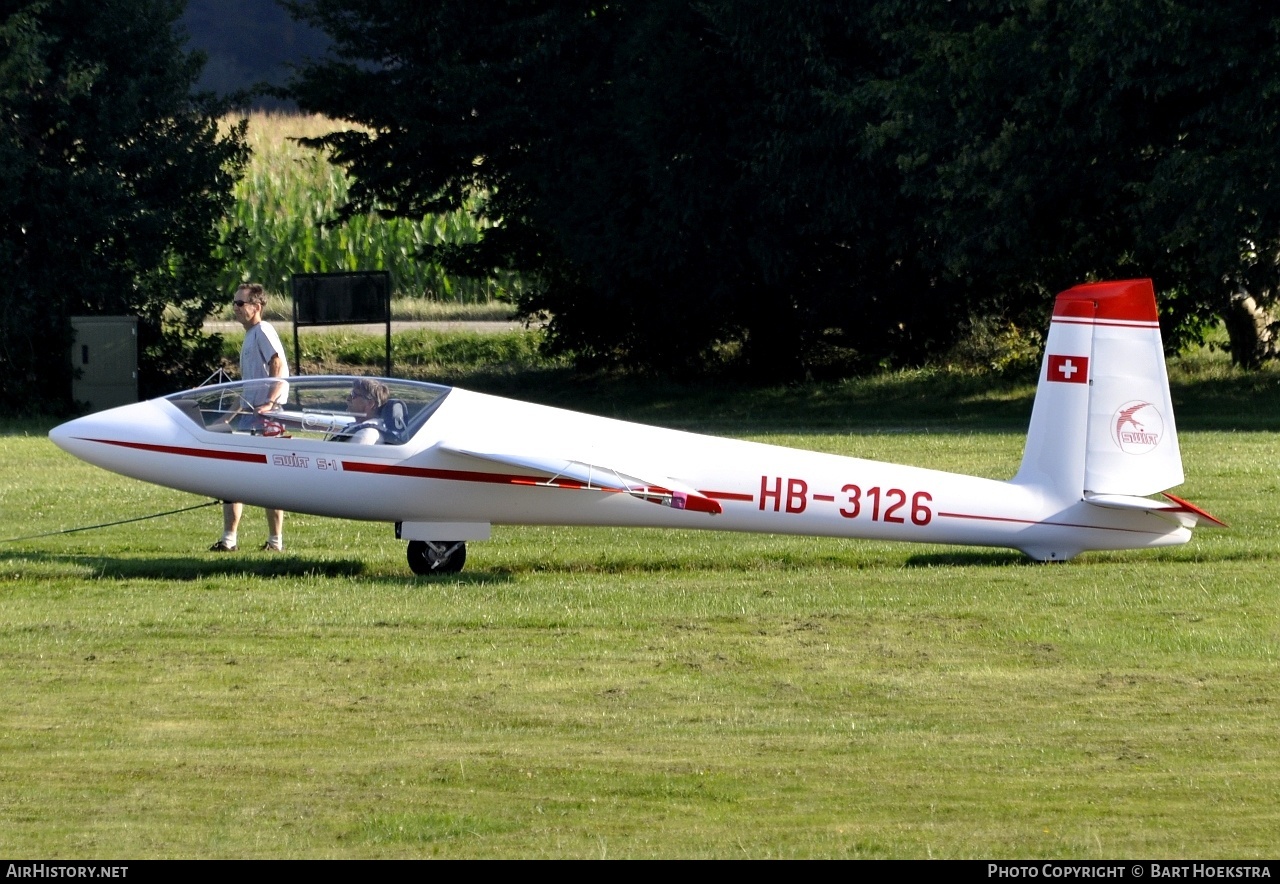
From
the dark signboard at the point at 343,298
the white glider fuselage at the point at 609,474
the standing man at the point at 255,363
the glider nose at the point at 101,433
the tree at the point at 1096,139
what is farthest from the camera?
the dark signboard at the point at 343,298

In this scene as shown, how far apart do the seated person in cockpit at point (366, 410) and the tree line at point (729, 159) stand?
16.1 m

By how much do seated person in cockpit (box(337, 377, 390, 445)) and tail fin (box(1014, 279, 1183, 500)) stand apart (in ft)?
16.7

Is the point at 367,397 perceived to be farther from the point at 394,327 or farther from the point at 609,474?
the point at 394,327

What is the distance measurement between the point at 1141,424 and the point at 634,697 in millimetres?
5479

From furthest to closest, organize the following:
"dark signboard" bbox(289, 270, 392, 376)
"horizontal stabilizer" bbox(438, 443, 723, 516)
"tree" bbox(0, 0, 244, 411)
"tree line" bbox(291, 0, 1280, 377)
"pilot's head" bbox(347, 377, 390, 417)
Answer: "tree" bbox(0, 0, 244, 411) < "dark signboard" bbox(289, 270, 392, 376) < "tree line" bbox(291, 0, 1280, 377) < "pilot's head" bbox(347, 377, 390, 417) < "horizontal stabilizer" bbox(438, 443, 723, 516)

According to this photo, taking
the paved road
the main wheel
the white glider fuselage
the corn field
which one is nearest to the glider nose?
the white glider fuselage

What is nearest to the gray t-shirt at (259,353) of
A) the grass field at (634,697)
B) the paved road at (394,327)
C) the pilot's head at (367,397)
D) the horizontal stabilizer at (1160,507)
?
the pilot's head at (367,397)

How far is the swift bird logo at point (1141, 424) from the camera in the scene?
479 inches

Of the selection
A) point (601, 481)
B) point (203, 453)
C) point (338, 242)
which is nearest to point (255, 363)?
point (203, 453)

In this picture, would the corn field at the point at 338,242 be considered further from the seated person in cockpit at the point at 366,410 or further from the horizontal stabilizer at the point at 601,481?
the horizontal stabilizer at the point at 601,481

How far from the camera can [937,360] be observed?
107 ft

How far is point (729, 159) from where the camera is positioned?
2956cm

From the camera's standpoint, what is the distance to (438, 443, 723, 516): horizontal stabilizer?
1185cm

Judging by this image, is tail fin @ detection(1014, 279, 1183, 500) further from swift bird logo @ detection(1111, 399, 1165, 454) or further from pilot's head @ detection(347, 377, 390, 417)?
pilot's head @ detection(347, 377, 390, 417)
